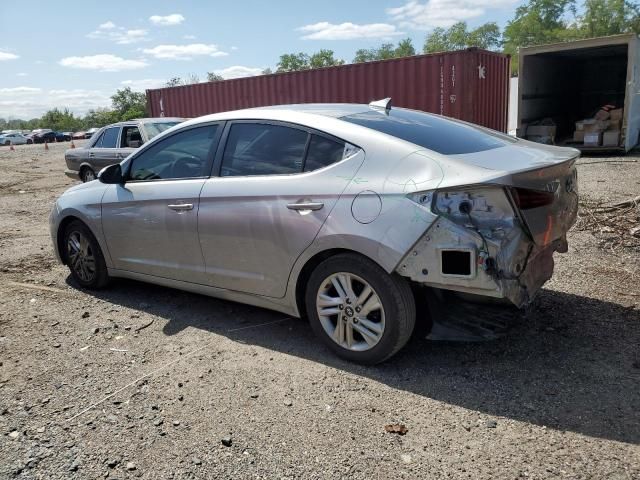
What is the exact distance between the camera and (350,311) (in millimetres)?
3287

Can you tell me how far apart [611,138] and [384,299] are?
12.8 metres

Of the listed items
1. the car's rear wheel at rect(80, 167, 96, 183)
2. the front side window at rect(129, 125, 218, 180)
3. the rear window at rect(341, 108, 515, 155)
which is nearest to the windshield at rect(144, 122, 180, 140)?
the car's rear wheel at rect(80, 167, 96, 183)

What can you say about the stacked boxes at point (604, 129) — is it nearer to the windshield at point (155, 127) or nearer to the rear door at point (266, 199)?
the windshield at point (155, 127)

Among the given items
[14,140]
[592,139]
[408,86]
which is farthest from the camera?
[14,140]

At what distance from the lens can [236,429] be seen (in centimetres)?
279

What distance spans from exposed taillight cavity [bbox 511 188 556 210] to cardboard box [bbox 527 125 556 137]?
40.3ft

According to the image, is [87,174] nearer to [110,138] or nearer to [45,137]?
[110,138]

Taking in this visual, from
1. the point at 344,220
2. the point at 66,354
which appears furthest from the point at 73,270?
the point at 344,220

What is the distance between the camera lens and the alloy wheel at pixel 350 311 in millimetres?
3205

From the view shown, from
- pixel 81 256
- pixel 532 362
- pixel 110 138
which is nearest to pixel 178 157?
pixel 81 256

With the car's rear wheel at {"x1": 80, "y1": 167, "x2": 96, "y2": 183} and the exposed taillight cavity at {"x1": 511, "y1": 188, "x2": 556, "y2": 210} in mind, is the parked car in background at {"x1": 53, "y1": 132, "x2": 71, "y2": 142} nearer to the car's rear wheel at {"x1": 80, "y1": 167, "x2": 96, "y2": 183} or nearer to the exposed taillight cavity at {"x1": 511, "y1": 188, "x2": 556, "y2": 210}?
the car's rear wheel at {"x1": 80, "y1": 167, "x2": 96, "y2": 183}

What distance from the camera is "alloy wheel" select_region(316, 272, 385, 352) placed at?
321 centimetres

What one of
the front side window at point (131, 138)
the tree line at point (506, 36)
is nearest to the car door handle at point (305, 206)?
the front side window at point (131, 138)

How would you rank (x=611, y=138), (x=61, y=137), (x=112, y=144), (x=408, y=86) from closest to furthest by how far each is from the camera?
(x=112, y=144) → (x=408, y=86) → (x=611, y=138) → (x=61, y=137)
